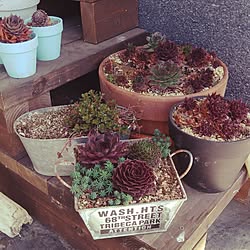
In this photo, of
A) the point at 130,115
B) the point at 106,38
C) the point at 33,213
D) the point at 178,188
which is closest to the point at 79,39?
the point at 106,38

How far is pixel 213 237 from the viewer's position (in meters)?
1.28

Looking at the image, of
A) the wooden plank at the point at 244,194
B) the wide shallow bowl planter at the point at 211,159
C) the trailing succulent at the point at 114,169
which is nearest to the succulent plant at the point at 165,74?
the wide shallow bowl planter at the point at 211,159

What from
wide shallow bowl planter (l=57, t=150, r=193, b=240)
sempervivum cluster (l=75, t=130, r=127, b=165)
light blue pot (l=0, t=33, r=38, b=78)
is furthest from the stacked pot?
wide shallow bowl planter (l=57, t=150, r=193, b=240)

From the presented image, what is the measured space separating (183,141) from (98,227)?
0.27m

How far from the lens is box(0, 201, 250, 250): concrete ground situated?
122 centimetres

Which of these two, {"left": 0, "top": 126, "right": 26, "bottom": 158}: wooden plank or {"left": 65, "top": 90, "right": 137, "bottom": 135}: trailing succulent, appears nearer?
{"left": 65, "top": 90, "right": 137, "bottom": 135}: trailing succulent

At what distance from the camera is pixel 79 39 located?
4.47ft

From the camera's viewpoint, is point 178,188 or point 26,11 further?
point 26,11

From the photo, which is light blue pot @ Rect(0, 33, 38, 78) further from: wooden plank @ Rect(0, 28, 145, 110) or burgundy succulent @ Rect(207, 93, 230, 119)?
burgundy succulent @ Rect(207, 93, 230, 119)

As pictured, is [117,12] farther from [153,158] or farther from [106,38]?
[153,158]

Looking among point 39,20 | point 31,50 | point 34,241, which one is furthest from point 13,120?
point 34,241

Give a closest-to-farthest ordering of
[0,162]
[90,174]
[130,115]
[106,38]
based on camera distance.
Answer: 1. [90,174]
2. [130,115]
3. [0,162]
4. [106,38]

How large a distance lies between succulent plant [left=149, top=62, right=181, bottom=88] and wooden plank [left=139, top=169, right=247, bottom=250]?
28cm

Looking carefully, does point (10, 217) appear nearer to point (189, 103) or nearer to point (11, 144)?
point (11, 144)
